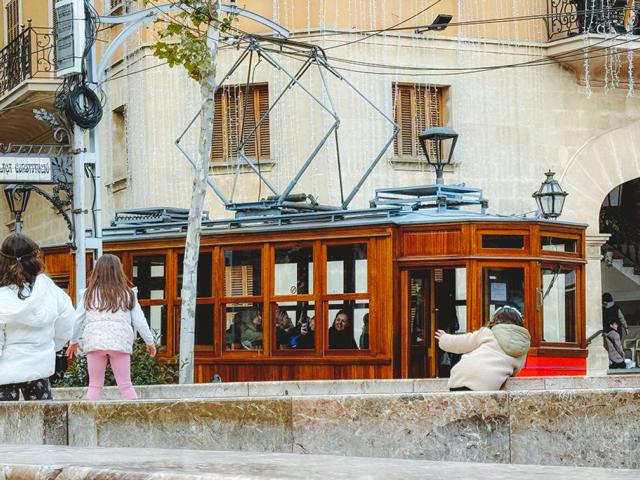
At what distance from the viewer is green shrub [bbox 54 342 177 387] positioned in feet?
52.8

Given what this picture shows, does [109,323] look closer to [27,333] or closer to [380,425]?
[27,333]

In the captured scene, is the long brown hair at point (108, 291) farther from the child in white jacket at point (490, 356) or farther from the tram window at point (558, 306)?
the tram window at point (558, 306)

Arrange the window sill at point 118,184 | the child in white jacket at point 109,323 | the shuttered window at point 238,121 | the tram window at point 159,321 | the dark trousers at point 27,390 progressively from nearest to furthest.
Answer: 1. the dark trousers at point 27,390
2. the child in white jacket at point 109,323
3. the tram window at point 159,321
4. the shuttered window at point 238,121
5. the window sill at point 118,184

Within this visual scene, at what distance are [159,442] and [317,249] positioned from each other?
8.39 m

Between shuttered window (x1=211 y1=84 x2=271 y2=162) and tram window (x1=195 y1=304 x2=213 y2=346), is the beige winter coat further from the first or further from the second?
shuttered window (x1=211 y1=84 x2=271 y2=162)

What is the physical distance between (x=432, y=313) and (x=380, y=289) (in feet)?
2.18

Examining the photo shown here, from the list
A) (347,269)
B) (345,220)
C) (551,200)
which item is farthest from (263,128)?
(347,269)

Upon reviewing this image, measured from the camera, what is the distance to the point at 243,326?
712 inches

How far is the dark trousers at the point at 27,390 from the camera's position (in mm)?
10109

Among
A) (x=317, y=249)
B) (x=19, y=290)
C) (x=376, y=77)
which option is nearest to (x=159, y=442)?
(x=19, y=290)

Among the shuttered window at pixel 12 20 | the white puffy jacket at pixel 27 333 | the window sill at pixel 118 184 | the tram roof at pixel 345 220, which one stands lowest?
the white puffy jacket at pixel 27 333

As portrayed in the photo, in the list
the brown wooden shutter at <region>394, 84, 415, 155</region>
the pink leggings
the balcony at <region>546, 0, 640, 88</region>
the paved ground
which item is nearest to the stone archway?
the balcony at <region>546, 0, 640, 88</region>

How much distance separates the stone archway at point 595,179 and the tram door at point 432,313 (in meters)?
8.12

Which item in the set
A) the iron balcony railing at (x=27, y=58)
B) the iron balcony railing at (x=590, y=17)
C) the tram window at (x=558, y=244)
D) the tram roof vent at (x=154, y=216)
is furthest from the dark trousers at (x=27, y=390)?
the iron balcony railing at (x=27, y=58)
